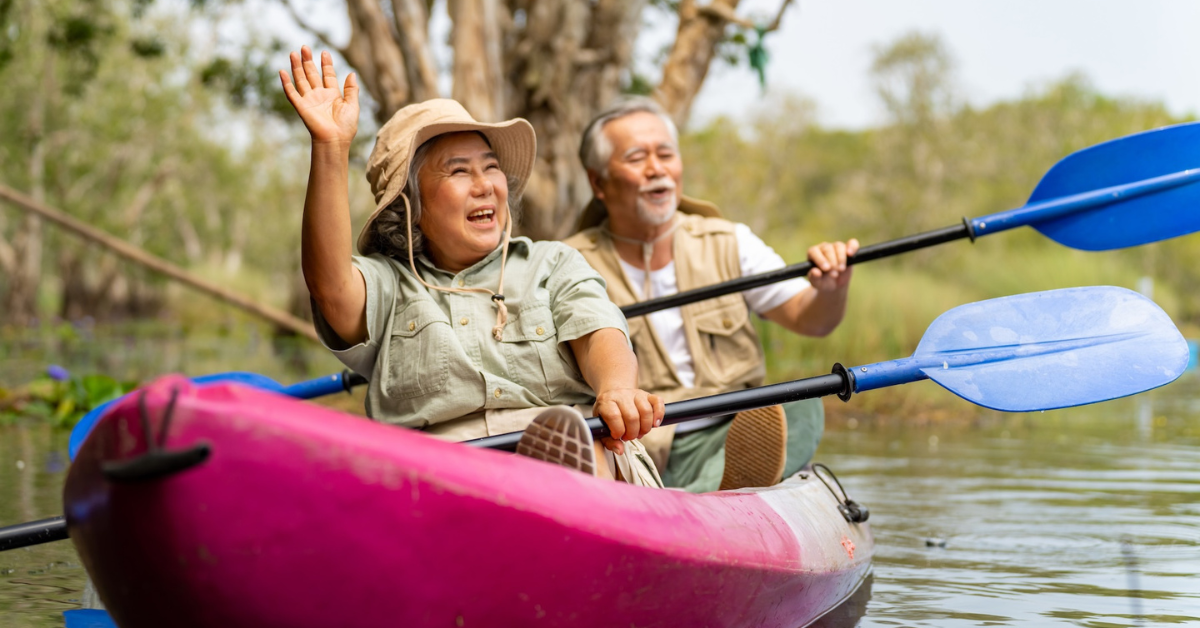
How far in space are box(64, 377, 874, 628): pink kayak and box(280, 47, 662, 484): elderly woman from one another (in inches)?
20.9

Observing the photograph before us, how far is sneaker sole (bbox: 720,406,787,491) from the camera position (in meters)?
2.89

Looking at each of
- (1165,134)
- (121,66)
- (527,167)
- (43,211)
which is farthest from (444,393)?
(121,66)

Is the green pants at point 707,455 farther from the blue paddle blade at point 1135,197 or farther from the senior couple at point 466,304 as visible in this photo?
the blue paddle blade at point 1135,197

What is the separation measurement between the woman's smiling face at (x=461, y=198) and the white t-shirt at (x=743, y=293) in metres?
1.13

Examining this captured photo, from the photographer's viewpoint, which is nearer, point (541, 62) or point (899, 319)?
point (541, 62)

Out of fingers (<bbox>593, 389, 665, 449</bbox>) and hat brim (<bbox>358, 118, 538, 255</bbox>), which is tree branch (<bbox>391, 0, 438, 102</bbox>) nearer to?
hat brim (<bbox>358, 118, 538, 255</bbox>)

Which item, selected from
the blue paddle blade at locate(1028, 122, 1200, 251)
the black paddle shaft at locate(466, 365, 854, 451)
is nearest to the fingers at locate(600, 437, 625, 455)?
the black paddle shaft at locate(466, 365, 854, 451)

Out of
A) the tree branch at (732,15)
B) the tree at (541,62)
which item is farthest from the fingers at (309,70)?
the tree branch at (732,15)

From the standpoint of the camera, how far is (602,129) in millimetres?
3783

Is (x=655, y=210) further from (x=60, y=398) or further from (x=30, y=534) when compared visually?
(x=60, y=398)

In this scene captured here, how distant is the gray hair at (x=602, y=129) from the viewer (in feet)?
12.3

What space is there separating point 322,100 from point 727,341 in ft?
5.69

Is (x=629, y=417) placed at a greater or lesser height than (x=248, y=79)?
lesser

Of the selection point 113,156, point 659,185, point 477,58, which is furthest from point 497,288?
point 113,156
